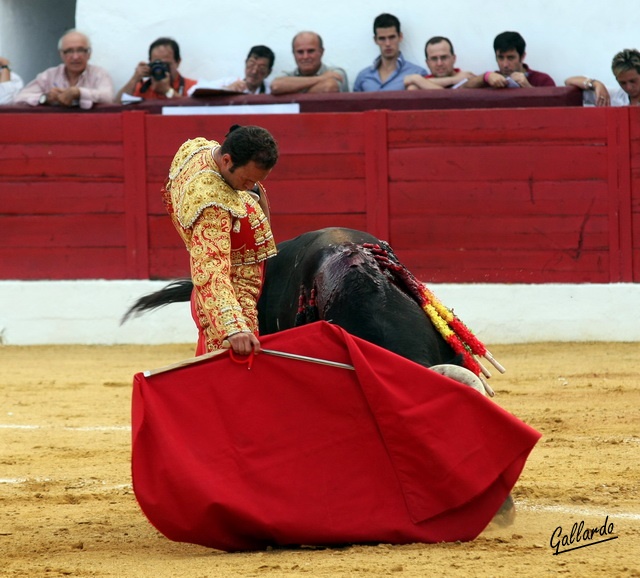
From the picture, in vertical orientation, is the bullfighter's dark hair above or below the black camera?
below

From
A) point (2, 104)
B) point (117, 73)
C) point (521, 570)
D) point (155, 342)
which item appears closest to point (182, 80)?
point (117, 73)

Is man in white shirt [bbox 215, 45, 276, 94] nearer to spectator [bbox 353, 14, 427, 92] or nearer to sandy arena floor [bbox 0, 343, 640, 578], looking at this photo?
spectator [bbox 353, 14, 427, 92]

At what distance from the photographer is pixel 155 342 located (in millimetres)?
7617

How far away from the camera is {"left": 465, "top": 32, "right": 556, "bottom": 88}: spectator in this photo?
287 inches

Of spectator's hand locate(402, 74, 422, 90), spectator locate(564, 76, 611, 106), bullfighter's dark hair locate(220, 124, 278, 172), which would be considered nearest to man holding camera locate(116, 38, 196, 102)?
spectator's hand locate(402, 74, 422, 90)

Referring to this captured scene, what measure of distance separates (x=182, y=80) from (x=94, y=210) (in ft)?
3.37

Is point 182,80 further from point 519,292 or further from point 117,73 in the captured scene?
point 519,292

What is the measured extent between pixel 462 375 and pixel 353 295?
54 centimetres

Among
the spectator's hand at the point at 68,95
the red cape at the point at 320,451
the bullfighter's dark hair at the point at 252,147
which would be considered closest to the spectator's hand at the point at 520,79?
the spectator's hand at the point at 68,95

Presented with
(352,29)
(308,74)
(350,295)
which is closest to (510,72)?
(352,29)

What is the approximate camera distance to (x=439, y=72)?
298 inches

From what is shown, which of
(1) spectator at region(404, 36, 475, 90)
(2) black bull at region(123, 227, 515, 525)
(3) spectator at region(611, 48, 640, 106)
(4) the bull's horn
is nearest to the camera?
(4) the bull's horn

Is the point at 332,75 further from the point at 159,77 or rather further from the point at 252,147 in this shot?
the point at 252,147

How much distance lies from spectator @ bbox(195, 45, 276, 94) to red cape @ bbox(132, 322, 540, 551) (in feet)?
15.8
